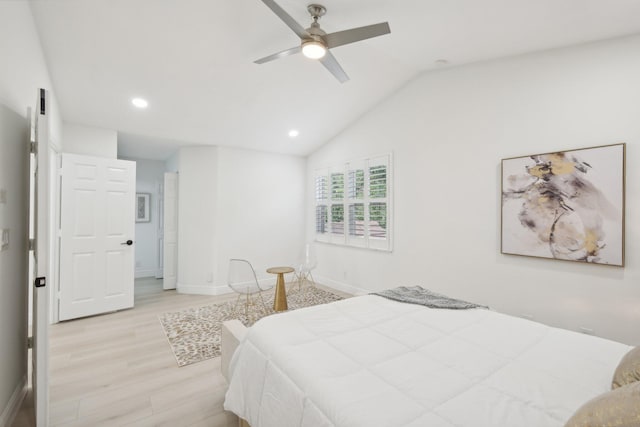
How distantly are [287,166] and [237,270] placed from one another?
2705 millimetres

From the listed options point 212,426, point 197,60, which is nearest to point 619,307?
point 212,426

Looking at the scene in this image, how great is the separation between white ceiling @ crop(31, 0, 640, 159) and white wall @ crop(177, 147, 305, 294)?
2.21ft

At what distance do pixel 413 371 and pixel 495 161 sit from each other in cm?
275

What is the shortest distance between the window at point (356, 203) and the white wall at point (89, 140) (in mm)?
3343

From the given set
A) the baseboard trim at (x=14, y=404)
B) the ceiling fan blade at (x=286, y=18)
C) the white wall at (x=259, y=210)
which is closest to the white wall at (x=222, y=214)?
the white wall at (x=259, y=210)

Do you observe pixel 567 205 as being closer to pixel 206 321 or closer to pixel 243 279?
pixel 243 279

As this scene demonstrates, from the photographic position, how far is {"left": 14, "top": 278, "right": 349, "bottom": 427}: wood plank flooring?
2.00m

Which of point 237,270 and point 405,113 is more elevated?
point 405,113

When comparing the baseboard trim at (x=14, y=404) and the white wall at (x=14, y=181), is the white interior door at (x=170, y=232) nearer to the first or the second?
the white wall at (x=14, y=181)

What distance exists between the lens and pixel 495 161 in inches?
Answer: 129

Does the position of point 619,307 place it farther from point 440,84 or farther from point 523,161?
point 440,84

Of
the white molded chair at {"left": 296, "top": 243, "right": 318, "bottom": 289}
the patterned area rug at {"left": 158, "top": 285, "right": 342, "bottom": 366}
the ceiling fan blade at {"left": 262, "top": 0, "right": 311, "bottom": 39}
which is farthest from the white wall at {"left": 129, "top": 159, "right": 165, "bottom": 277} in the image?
the ceiling fan blade at {"left": 262, "top": 0, "right": 311, "bottom": 39}

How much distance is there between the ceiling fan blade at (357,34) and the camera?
2.05m

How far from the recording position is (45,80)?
2826mm
